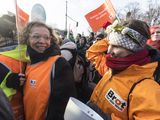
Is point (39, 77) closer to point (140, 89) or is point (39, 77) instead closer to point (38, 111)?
point (38, 111)

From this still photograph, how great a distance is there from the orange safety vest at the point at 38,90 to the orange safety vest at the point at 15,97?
70mm

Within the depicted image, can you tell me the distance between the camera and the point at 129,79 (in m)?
2.44

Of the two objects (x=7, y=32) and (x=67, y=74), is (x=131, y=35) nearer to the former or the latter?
(x=67, y=74)

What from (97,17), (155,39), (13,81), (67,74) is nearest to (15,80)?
(13,81)

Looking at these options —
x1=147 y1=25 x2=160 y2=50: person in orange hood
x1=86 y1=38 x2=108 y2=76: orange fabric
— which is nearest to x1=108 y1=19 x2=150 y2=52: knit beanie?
x1=86 y1=38 x2=108 y2=76: orange fabric

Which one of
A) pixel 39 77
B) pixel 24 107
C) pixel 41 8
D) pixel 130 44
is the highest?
pixel 41 8

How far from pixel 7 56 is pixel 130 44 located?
121 centimetres

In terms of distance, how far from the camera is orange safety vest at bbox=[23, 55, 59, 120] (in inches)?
120

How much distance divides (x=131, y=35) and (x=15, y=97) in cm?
125

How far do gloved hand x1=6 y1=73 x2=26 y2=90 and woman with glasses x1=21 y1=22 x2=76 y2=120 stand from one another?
5 centimetres

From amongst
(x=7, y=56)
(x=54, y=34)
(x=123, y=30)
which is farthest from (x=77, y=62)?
(x=123, y=30)

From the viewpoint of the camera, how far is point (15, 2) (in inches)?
134

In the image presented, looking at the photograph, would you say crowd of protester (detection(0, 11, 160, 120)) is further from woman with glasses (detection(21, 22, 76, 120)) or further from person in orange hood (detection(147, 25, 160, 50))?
person in orange hood (detection(147, 25, 160, 50))

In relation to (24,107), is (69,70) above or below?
above
